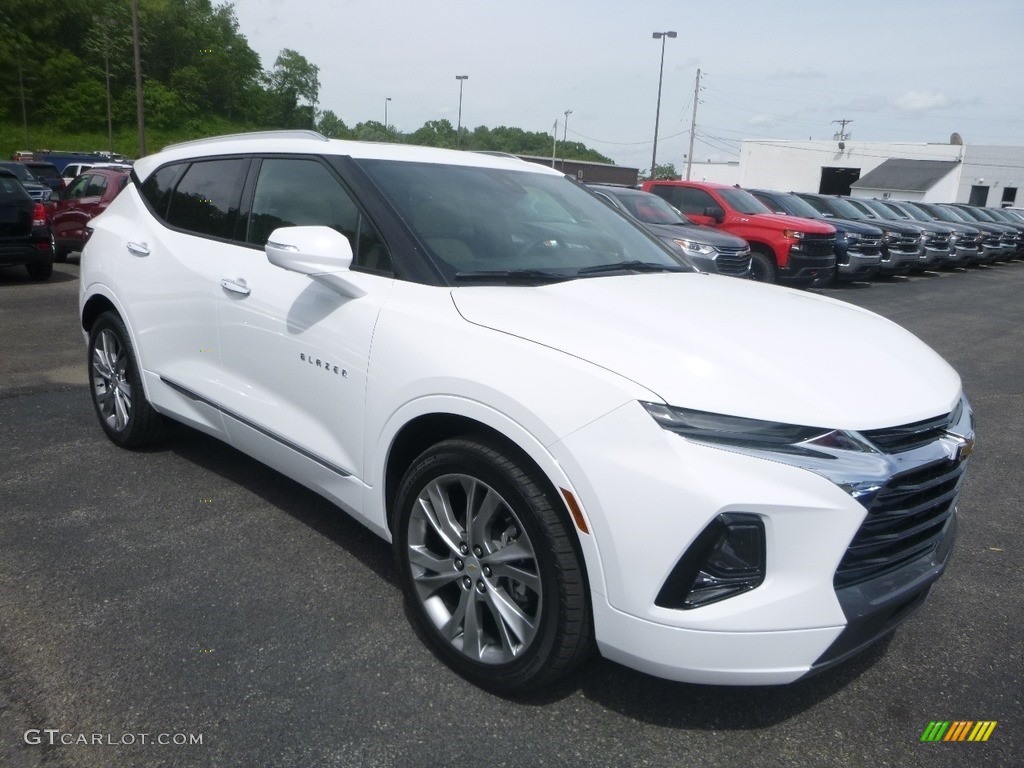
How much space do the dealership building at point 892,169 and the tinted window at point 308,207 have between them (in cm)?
6154

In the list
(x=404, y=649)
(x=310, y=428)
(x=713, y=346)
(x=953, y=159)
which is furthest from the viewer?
(x=953, y=159)

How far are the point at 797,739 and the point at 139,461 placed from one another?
3.67m

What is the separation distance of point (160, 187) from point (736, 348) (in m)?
3.42

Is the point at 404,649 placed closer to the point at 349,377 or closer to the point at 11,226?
the point at 349,377

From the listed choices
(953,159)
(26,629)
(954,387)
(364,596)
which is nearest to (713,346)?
(954,387)

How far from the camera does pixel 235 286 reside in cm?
367

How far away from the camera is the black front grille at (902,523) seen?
2.30 m

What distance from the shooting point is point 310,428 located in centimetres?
331

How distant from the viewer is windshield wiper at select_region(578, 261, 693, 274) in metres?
3.44

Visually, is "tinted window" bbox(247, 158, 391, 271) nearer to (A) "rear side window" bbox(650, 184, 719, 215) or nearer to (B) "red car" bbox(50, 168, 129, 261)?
(B) "red car" bbox(50, 168, 129, 261)

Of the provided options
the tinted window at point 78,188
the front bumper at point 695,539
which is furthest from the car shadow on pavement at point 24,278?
the front bumper at point 695,539

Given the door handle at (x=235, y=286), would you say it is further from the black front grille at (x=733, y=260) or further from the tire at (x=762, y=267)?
the tire at (x=762, y=267)

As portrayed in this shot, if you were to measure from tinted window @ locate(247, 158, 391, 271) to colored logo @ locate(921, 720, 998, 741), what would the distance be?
236 centimetres

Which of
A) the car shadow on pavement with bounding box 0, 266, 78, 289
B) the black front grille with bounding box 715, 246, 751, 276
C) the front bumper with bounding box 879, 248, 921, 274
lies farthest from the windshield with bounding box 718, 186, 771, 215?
the car shadow on pavement with bounding box 0, 266, 78, 289
